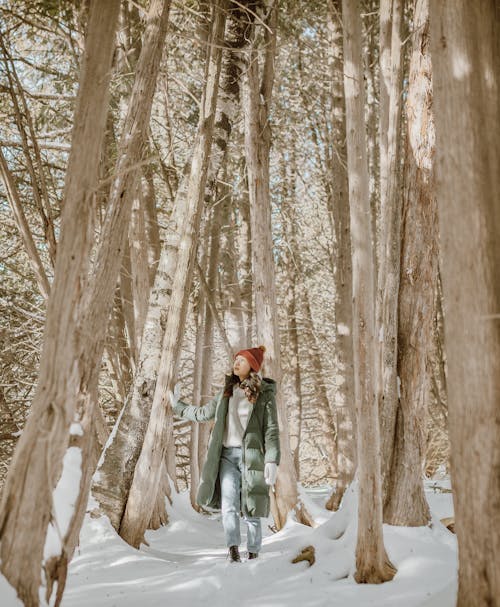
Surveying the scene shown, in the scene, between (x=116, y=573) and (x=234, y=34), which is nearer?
Answer: (x=116, y=573)

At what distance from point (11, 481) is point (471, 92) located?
2.55m

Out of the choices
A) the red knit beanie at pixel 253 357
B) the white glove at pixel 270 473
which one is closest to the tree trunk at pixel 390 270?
the white glove at pixel 270 473

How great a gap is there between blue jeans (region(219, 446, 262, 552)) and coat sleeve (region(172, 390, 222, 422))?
313 millimetres

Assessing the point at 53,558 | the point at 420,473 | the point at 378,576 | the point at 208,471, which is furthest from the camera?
the point at 208,471

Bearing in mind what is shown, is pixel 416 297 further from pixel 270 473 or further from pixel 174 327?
pixel 174 327

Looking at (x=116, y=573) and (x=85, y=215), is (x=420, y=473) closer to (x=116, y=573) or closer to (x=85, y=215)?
(x=116, y=573)

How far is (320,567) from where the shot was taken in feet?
13.6

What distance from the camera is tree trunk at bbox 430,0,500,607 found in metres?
2.45

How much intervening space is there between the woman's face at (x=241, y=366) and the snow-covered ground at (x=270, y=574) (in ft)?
4.39

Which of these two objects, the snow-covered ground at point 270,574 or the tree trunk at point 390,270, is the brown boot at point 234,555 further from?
the tree trunk at point 390,270

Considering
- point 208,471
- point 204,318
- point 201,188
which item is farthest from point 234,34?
point 208,471

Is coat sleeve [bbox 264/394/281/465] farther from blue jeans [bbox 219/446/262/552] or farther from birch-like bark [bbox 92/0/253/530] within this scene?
birch-like bark [bbox 92/0/253/530]

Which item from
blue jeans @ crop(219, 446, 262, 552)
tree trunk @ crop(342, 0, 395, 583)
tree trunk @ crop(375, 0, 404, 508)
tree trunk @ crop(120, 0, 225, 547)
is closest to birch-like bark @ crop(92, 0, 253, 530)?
tree trunk @ crop(120, 0, 225, 547)

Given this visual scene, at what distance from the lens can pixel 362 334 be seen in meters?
3.77
